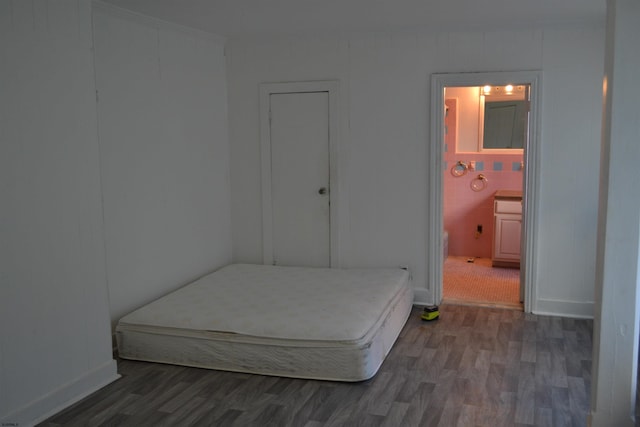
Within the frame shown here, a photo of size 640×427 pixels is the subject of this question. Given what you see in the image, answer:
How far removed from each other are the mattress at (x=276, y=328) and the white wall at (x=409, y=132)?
29.1 inches

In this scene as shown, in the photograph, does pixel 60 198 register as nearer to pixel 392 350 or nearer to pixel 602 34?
pixel 392 350

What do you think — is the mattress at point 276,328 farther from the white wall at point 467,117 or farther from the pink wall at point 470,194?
the white wall at point 467,117

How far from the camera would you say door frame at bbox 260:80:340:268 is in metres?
5.19

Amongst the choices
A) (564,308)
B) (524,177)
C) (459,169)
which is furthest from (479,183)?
(564,308)

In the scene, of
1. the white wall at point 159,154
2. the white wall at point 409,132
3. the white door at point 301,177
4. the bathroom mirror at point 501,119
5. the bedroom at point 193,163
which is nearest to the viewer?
the bedroom at point 193,163

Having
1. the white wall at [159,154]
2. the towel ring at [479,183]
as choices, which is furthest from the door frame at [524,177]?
the towel ring at [479,183]

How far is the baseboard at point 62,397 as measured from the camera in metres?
2.96

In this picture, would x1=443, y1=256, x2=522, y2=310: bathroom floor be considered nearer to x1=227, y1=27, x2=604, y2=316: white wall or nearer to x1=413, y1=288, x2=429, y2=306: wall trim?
x1=413, y1=288, x2=429, y2=306: wall trim

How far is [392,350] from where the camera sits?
404 centimetres

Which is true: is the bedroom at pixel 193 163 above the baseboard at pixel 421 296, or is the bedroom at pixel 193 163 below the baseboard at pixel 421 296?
above

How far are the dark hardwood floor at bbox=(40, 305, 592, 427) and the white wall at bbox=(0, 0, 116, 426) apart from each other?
10.3 inches

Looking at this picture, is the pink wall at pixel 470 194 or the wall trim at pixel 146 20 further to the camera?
the pink wall at pixel 470 194

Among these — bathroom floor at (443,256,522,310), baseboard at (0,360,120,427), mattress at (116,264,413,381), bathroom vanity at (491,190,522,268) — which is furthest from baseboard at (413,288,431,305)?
baseboard at (0,360,120,427)

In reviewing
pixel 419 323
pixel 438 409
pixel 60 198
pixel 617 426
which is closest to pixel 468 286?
pixel 419 323
